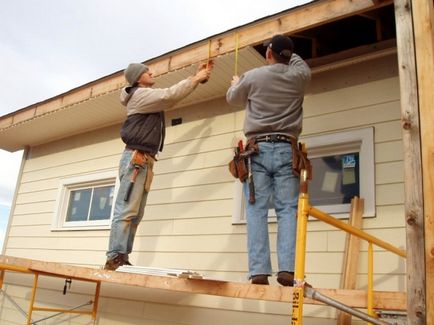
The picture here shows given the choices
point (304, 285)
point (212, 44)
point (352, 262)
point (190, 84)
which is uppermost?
point (212, 44)

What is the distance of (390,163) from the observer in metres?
4.01

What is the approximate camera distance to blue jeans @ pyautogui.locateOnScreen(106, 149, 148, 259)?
4094 mm

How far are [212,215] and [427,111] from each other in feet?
10.8

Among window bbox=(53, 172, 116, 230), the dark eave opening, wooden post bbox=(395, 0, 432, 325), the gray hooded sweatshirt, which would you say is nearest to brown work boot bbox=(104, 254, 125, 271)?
the gray hooded sweatshirt

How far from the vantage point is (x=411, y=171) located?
208cm

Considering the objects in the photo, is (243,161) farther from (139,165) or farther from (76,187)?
(76,187)

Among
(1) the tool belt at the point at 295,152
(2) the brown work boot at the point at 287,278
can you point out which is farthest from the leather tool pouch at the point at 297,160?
(2) the brown work boot at the point at 287,278

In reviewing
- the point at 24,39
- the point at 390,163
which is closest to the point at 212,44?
the point at 390,163

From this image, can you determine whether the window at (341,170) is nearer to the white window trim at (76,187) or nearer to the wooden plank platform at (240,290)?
the wooden plank platform at (240,290)

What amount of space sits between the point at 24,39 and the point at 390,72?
11.5 metres

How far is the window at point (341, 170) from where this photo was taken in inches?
161

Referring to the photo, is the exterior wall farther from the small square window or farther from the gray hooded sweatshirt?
the gray hooded sweatshirt

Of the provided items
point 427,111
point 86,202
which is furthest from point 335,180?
point 86,202

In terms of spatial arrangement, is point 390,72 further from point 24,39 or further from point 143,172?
point 24,39
